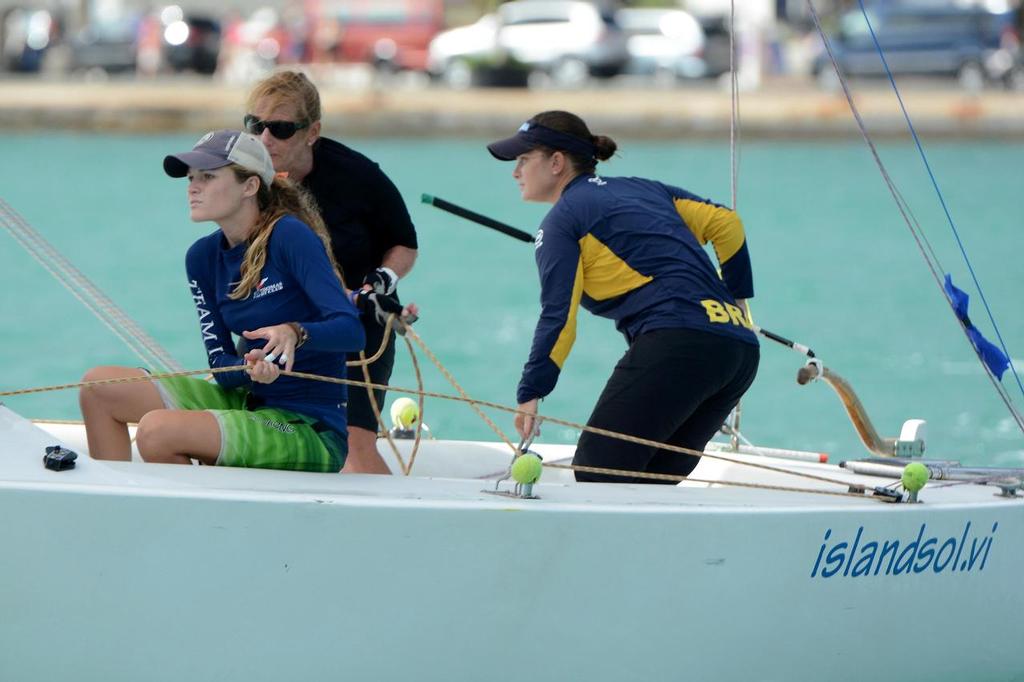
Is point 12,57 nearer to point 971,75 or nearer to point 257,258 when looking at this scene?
point 971,75

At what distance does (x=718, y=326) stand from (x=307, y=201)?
3.18 feet

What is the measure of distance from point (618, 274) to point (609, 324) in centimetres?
760

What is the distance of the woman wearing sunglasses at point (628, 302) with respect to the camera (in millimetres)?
3754

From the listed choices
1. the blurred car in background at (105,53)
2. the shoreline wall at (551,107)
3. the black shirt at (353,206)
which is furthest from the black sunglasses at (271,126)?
the blurred car in background at (105,53)

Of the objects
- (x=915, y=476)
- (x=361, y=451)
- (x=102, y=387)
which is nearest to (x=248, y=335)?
(x=102, y=387)

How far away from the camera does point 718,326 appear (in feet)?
12.5

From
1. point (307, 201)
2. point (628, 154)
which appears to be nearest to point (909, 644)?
point (307, 201)

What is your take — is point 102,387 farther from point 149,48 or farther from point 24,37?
point 24,37

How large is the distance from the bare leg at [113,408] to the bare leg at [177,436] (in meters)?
0.09

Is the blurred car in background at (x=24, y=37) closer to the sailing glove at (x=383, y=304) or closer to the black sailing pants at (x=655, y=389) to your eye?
the sailing glove at (x=383, y=304)

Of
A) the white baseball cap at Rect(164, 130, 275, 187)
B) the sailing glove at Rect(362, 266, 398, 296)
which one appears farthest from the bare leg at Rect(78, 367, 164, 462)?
the sailing glove at Rect(362, 266, 398, 296)

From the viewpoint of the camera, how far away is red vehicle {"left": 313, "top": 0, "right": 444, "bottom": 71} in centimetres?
2603

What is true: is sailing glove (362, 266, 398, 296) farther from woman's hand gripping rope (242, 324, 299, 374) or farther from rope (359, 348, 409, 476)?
woman's hand gripping rope (242, 324, 299, 374)

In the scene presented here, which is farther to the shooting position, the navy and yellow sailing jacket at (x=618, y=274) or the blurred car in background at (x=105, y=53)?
the blurred car in background at (x=105, y=53)
